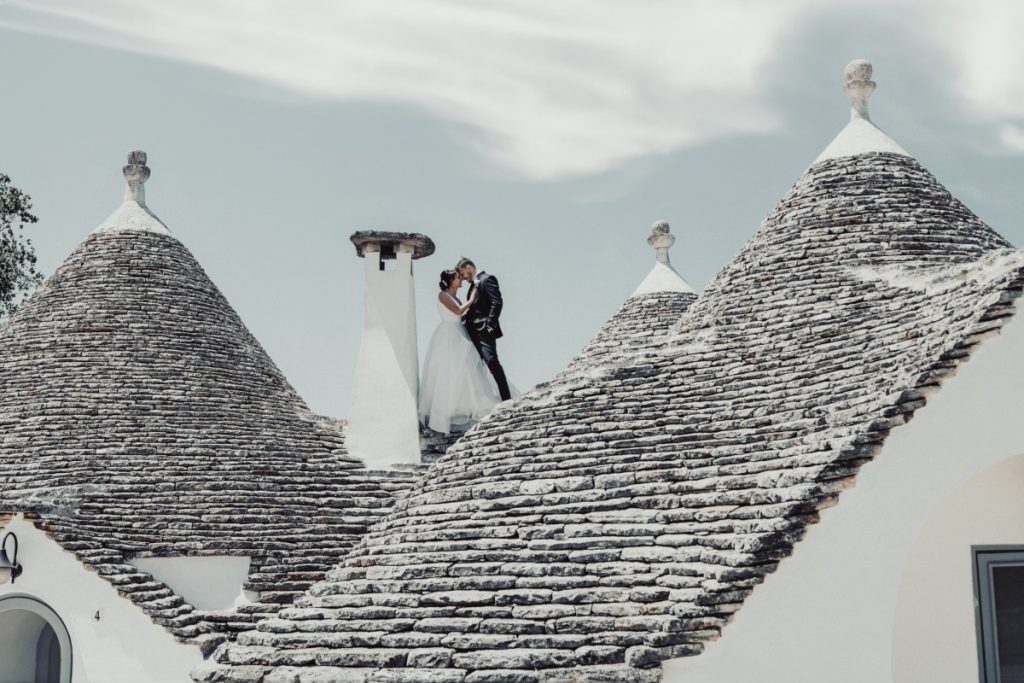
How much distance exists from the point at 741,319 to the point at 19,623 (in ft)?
28.0

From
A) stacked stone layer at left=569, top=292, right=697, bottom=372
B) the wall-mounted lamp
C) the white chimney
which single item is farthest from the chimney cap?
the wall-mounted lamp

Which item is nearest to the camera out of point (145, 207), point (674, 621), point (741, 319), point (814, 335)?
point (674, 621)

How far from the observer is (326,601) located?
927cm

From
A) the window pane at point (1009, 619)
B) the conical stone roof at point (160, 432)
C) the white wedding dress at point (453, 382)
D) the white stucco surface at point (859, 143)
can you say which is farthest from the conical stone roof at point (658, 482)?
the white wedding dress at point (453, 382)

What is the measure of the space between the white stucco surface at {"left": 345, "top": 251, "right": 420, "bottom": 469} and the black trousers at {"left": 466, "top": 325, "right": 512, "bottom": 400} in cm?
71

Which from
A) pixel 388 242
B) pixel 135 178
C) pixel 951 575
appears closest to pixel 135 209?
pixel 135 178

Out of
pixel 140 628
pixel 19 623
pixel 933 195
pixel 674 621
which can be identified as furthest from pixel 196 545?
pixel 933 195

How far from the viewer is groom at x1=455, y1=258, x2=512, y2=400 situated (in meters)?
14.5

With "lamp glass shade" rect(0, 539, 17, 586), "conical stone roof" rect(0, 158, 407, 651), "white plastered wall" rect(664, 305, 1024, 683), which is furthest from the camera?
"conical stone roof" rect(0, 158, 407, 651)

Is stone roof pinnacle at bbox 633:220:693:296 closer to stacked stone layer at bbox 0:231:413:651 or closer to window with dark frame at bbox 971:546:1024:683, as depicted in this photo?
stacked stone layer at bbox 0:231:413:651

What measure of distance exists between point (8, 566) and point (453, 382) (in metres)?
4.82

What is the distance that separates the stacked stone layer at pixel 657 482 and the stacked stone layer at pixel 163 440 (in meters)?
3.25

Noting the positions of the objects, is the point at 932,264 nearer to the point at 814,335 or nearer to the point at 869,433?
the point at 814,335

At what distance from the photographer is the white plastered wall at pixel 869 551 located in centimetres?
788
